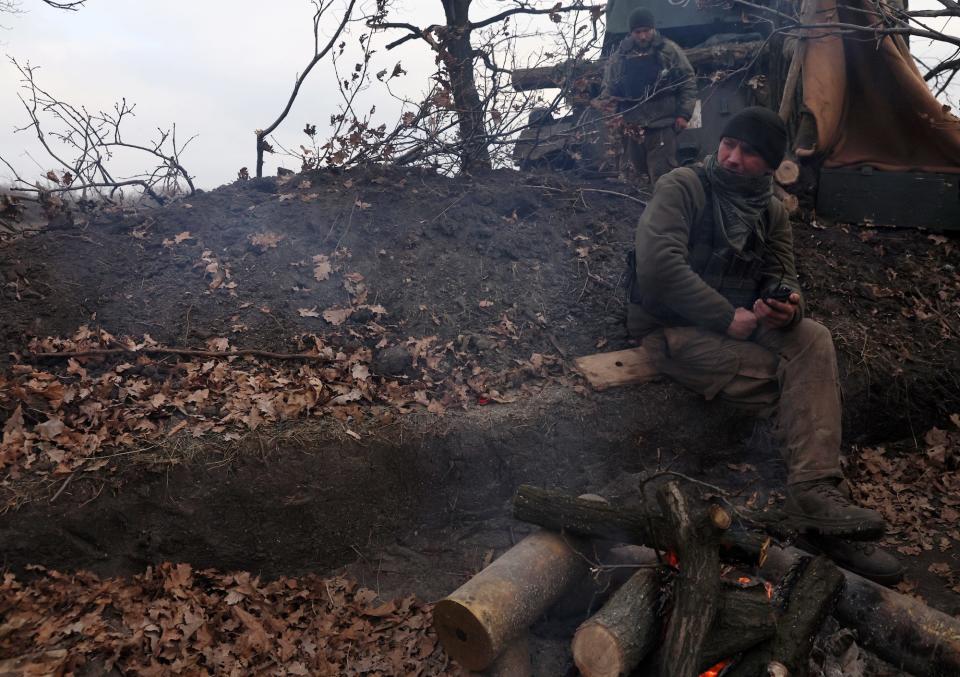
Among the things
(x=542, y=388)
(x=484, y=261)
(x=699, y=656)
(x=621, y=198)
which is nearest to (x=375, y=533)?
(x=542, y=388)

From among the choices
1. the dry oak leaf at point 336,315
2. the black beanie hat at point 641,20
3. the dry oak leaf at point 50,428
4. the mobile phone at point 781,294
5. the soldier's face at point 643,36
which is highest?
the black beanie hat at point 641,20

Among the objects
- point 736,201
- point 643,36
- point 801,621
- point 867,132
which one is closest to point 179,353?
point 736,201

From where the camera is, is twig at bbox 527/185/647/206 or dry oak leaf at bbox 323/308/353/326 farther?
twig at bbox 527/185/647/206

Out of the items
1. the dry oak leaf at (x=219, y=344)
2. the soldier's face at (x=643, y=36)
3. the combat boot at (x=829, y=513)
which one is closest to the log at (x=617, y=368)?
the combat boot at (x=829, y=513)

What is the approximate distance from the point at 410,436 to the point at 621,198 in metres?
4.44

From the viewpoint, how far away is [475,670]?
10.8 ft

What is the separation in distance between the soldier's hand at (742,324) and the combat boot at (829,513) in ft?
3.52

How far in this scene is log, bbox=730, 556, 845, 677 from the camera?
2.87 meters

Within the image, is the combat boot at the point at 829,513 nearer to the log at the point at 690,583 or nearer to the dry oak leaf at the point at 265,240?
the log at the point at 690,583

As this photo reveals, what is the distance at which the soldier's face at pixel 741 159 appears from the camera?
450 centimetres

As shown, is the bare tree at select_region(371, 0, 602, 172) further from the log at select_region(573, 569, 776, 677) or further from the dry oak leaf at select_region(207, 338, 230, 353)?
the log at select_region(573, 569, 776, 677)

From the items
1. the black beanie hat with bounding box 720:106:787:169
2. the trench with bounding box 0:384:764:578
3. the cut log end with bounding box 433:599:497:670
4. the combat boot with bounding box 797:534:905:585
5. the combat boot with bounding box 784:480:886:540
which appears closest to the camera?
the cut log end with bounding box 433:599:497:670

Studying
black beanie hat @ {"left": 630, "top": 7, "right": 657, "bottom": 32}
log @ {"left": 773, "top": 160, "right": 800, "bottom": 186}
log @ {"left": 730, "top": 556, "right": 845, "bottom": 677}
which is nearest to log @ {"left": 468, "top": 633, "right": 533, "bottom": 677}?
log @ {"left": 730, "top": 556, "right": 845, "bottom": 677}

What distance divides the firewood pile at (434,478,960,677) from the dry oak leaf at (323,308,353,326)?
2509 millimetres
